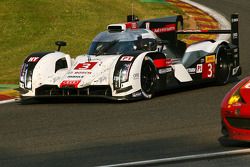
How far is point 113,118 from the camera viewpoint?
35.3 ft

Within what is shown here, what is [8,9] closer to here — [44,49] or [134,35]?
[44,49]

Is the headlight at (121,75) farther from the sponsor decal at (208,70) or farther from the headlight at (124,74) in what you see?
the sponsor decal at (208,70)

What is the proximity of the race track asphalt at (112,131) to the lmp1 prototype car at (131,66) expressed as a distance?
24cm

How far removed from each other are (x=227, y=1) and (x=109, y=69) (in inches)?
526

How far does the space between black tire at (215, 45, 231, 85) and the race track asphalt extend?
1.99 ft

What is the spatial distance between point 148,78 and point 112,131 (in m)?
3.27

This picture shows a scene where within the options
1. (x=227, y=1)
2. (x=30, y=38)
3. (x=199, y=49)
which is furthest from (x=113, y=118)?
(x=227, y=1)

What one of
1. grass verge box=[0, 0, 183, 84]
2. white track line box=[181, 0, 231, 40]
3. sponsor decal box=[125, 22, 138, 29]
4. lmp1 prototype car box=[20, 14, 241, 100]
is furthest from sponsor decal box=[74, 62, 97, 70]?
white track line box=[181, 0, 231, 40]

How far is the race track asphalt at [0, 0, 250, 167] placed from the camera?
8016 mm

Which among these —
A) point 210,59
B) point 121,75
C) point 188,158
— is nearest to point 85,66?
point 121,75

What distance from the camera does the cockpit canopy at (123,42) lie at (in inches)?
520

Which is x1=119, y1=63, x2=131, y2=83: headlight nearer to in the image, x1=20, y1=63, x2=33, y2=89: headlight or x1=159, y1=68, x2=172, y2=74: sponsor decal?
x1=159, y1=68, x2=172, y2=74: sponsor decal

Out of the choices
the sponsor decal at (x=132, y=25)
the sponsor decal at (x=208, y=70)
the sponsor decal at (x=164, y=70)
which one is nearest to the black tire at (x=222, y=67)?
the sponsor decal at (x=208, y=70)

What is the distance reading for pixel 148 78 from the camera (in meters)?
12.8
